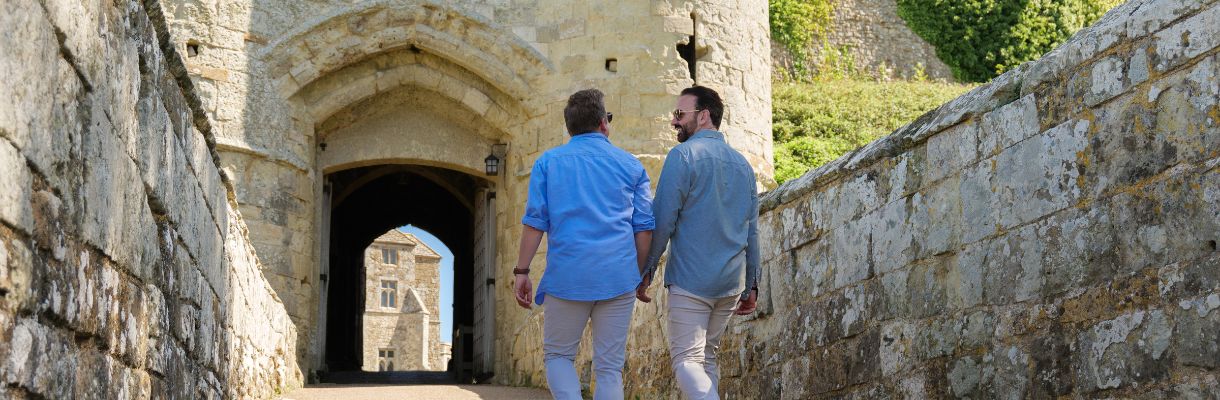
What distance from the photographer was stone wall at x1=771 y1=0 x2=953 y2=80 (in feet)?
86.3

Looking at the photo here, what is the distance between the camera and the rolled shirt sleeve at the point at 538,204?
4457 mm

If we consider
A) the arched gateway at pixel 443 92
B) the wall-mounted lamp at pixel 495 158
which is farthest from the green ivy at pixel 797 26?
the wall-mounted lamp at pixel 495 158

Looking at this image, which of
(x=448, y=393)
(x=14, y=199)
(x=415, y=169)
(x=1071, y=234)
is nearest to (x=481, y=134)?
(x=415, y=169)

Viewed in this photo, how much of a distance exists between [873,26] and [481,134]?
14.6 metres

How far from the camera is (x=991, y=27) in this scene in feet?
86.3

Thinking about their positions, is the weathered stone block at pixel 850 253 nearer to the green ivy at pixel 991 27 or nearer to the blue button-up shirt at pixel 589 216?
the blue button-up shirt at pixel 589 216

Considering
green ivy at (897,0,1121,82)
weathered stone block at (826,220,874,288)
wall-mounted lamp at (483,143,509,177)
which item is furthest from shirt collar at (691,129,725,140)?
green ivy at (897,0,1121,82)

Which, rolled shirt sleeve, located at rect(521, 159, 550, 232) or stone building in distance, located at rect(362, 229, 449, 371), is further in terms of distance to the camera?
stone building in distance, located at rect(362, 229, 449, 371)

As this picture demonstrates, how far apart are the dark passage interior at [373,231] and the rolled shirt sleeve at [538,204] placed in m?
12.5

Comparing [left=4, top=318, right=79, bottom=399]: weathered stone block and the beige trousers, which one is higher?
the beige trousers

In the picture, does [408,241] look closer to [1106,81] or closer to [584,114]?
[584,114]

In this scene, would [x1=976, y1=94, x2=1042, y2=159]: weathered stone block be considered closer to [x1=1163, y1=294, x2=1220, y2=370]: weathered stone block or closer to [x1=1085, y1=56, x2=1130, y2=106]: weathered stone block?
[x1=1085, y1=56, x2=1130, y2=106]: weathered stone block

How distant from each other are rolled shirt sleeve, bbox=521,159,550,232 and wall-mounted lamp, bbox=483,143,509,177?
9002 mm

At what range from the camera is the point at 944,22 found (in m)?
26.7
